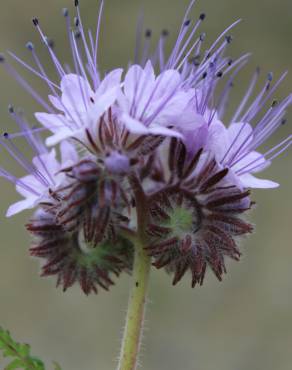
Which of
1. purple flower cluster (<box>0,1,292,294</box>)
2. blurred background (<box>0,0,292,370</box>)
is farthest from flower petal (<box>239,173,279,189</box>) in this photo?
blurred background (<box>0,0,292,370</box>)

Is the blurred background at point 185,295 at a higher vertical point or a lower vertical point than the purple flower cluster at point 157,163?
higher

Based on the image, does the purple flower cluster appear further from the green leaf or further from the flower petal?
the green leaf

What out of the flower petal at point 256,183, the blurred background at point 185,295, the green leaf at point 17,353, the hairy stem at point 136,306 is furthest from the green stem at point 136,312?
the blurred background at point 185,295

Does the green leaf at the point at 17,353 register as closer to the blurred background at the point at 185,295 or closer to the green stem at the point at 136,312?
the green stem at the point at 136,312

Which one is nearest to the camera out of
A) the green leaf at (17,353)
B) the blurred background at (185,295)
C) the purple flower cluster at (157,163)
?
the purple flower cluster at (157,163)

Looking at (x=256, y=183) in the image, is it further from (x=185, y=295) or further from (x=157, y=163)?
(x=185, y=295)

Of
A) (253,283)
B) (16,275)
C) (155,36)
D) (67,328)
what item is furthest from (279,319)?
(155,36)
